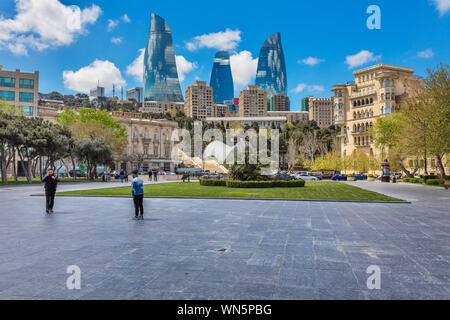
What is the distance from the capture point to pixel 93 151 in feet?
145

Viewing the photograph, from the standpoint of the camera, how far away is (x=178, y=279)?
507 centimetres

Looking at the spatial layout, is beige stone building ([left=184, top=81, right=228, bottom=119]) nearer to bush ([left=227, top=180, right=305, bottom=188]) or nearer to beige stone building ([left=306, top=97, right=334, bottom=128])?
beige stone building ([left=306, top=97, right=334, bottom=128])

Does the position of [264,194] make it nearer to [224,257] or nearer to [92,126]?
[224,257]

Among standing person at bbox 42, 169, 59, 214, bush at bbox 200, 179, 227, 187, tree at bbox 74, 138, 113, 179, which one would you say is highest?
tree at bbox 74, 138, 113, 179

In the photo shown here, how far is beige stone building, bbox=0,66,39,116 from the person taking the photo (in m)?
64.8

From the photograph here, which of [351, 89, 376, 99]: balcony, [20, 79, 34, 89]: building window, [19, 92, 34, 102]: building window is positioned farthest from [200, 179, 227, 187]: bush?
[351, 89, 376, 99]: balcony

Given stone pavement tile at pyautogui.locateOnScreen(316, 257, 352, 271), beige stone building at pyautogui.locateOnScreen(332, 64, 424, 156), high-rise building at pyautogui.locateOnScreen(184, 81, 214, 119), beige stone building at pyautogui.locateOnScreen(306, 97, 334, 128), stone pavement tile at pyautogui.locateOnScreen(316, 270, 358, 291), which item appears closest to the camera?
stone pavement tile at pyautogui.locateOnScreen(316, 270, 358, 291)

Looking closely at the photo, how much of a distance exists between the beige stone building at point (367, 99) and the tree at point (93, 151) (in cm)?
5570

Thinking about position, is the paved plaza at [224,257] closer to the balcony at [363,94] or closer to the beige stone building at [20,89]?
the beige stone building at [20,89]

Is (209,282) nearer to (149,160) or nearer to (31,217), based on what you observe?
(31,217)

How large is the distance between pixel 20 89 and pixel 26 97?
70.6 inches

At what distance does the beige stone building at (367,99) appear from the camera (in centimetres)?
7275

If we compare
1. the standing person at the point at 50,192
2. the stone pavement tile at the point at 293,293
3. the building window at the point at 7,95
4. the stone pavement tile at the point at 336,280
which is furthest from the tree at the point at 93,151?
the stone pavement tile at the point at 293,293
